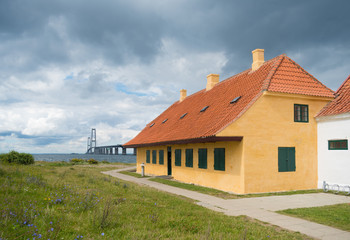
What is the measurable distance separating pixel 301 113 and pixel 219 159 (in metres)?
5.01

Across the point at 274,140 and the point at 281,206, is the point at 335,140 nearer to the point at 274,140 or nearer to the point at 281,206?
the point at 274,140

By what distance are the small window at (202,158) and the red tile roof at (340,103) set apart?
6.43 meters

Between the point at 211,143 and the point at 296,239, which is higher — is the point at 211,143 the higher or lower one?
the higher one

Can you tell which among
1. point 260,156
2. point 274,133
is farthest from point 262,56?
point 260,156

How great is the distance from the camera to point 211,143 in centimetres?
1645

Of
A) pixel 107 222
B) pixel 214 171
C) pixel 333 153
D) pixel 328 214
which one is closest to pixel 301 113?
pixel 333 153

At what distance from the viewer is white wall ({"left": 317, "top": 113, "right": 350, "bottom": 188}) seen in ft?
46.1

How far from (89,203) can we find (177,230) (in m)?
3.03

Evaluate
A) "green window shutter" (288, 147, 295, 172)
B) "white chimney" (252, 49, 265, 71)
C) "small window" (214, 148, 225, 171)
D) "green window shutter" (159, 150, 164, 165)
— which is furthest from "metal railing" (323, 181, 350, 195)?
"green window shutter" (159, 150, 164, 165)

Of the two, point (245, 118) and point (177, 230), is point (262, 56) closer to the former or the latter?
point (245, 118)

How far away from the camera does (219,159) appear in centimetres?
1559

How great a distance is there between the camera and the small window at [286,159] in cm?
1477

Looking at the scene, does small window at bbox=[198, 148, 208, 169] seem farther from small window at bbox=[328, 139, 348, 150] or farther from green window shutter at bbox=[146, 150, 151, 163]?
green window shutter at bbox=[146, 150, 151, 163]

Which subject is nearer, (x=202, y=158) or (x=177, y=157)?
(x=202, y=158)
